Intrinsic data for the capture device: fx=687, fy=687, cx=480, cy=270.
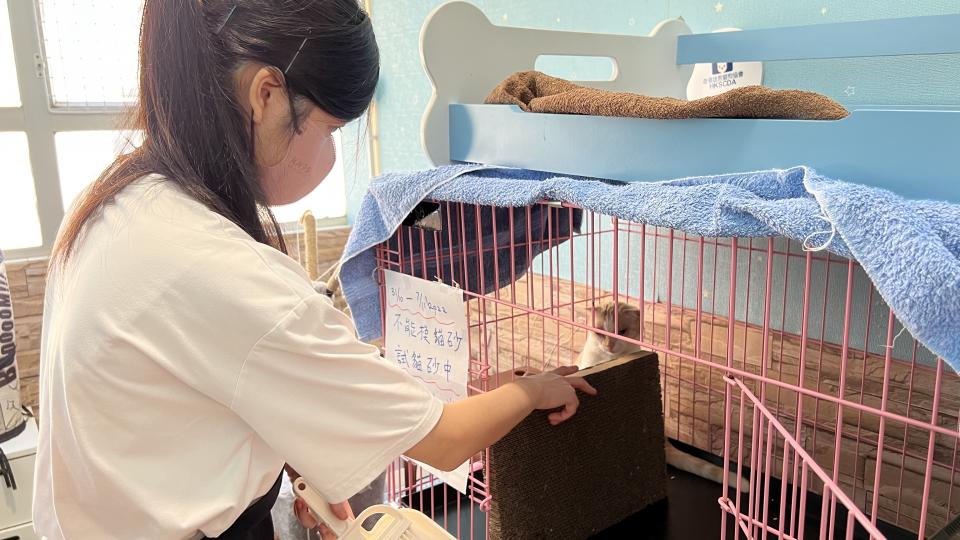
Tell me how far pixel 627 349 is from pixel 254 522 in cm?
73

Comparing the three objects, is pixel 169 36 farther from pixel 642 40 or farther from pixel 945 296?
pixel 642 40

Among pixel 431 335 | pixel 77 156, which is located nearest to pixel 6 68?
pixel 77 156

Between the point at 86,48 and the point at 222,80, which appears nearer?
the point at 222,80

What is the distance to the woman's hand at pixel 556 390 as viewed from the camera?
0.70m

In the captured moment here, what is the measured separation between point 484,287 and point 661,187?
44cm

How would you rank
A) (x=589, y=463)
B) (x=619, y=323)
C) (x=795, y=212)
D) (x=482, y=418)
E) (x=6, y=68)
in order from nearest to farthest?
1. (x=795, y=212)
2. (x=482, y=418)
3. (x=589, y=463)
4. (x=619, y=323)
5. (x=6, y=68)

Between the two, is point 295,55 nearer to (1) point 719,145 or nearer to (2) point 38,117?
(1) point 719,145

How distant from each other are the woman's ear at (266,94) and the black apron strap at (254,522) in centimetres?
33

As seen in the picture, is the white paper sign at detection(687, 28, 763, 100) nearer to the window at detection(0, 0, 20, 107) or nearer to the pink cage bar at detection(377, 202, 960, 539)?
the pink cage bar at detection(377, 202, 960, 539)

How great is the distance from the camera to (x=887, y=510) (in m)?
0.97

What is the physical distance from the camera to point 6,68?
198cm

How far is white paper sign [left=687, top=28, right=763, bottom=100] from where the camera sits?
1140 mm

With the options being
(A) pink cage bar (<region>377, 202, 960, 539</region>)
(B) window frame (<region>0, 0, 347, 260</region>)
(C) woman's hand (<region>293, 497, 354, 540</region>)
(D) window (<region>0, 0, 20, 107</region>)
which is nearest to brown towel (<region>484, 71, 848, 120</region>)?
(A) pink cage bar (<region>377, 202, 960, 539</region>)

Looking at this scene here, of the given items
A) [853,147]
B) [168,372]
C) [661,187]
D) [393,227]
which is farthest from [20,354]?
[853,147]
